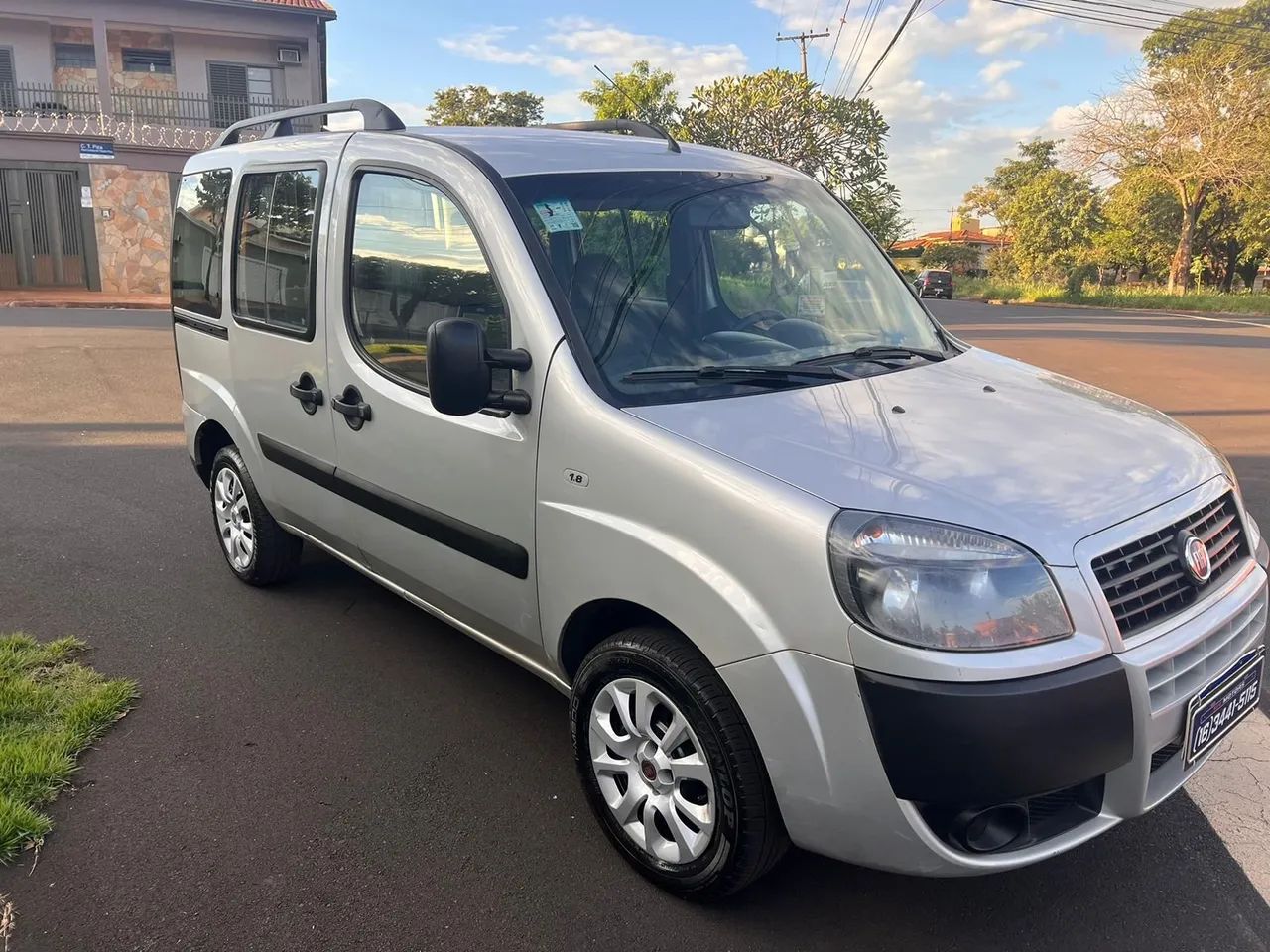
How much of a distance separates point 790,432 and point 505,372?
91 cm

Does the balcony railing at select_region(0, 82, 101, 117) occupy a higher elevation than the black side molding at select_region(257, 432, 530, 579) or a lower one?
higher

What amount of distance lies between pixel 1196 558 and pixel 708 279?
1666mm

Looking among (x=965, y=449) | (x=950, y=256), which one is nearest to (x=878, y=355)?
(x=965, y=449)

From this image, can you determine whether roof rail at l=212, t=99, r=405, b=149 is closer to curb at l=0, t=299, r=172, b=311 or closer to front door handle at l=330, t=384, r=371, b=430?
front door handle at l=330, t=384, r=371, b=430

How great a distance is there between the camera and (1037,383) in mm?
3211

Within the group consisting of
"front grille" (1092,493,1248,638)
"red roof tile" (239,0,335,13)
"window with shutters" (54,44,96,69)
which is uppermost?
"red roof tile" (239,0,335,13)

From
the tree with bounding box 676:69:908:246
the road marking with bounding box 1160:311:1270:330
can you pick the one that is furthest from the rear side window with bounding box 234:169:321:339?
the road marking with bounding box 1160:311:1270:330

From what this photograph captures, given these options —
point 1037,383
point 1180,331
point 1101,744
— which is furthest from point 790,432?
point 1180,331

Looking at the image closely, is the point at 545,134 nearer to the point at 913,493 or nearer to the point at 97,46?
the point at 913,493

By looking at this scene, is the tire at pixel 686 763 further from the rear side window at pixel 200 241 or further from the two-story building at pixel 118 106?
the two-story building at pixel 118 106

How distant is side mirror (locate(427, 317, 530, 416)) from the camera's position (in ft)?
8.55

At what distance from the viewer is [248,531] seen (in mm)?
4750

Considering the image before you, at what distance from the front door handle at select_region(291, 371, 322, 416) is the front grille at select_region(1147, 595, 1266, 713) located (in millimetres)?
2982

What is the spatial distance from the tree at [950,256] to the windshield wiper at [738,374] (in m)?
67.9
